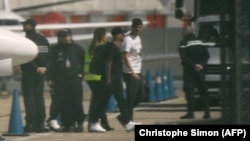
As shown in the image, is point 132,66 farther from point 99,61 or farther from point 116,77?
point 99,61

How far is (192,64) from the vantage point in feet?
69.4

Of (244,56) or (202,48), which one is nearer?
(244,56)

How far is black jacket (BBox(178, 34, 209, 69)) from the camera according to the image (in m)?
21.1

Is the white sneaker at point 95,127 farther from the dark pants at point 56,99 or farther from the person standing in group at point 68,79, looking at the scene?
the dark pants at point 56,99

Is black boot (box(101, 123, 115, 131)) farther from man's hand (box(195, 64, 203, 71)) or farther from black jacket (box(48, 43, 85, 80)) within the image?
man's hand (box(195, 64, 203, 71))

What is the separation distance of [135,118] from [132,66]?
3315 mm

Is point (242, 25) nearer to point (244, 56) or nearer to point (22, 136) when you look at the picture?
point (244, 56)

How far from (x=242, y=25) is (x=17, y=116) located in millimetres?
6451

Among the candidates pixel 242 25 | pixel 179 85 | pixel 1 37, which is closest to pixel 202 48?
pixel 1 37

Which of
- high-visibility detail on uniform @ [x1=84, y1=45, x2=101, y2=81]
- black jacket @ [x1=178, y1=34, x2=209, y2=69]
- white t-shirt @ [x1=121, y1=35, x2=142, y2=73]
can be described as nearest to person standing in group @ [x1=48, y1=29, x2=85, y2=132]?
high-visibility detail on uniform @ [x1=84, y1=45, x2=101, y2=81]

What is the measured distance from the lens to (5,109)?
25.2 metres

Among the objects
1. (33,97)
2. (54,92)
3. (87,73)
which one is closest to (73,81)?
(87,73)

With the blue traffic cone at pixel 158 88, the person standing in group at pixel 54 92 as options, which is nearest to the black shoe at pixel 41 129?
the person standing in group at pixel 54 92

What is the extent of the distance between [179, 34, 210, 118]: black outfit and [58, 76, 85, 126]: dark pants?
10.2 feet
